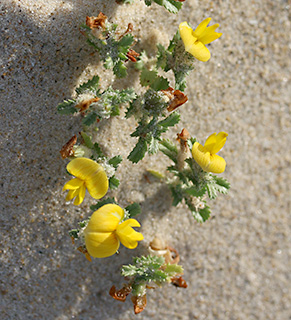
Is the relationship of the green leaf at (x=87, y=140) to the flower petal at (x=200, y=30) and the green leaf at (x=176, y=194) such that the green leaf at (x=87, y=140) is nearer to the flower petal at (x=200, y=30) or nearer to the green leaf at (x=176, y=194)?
the green leaf at (x=176, y=194)

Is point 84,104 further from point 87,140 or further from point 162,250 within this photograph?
point 162,250

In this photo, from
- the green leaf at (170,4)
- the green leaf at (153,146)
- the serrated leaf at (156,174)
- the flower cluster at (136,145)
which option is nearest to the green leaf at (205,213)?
the flower cluster at (136,145)

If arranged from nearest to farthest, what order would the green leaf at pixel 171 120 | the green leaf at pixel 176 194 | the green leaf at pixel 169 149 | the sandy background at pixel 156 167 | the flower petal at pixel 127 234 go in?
the flower petal at pixel 127 234 → the green leaf at pixel 171 120 → the sandy background at pixel 156 167 → the green leaf at pixel 169 149 → the green leaf at pixel 176 194

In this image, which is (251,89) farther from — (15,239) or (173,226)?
(15,239)

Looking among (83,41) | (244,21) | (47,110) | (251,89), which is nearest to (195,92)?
(251,89)

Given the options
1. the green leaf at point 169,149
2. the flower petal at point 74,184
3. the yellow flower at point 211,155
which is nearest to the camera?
the flower petal at point 74,184

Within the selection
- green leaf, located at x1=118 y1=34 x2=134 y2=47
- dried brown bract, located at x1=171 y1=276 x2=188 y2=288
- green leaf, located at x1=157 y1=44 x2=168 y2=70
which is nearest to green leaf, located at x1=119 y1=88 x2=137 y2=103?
green leaf, located at x1=118 y1=34 x2=134 y2=47

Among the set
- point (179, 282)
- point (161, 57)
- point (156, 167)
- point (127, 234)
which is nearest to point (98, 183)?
point (127, 234)

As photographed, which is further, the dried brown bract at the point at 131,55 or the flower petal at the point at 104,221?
the dried brown bract at the point at 131,55
